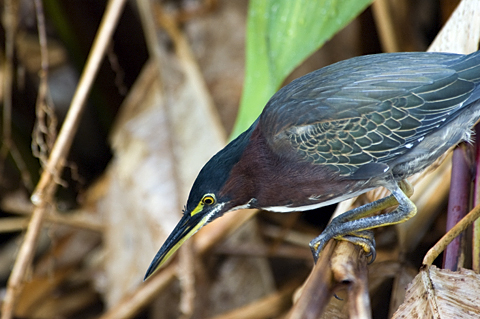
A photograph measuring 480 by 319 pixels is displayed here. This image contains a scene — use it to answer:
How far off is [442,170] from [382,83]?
62 centimetres

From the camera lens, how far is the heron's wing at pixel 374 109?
1.57 meters

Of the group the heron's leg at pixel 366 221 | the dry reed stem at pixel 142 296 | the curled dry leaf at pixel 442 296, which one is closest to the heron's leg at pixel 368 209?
the heron's leg at pixel 366 221

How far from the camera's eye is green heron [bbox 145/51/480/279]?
158 centimetres

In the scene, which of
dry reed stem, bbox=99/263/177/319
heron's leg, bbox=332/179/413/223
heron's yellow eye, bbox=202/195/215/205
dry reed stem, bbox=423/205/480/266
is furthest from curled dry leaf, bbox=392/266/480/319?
dry reed stem, bbox=99/263/177/319

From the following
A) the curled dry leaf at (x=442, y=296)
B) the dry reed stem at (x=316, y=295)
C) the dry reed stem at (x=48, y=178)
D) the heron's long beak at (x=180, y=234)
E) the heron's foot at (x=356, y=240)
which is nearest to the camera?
the dry reed stem at (x=316, y=295)

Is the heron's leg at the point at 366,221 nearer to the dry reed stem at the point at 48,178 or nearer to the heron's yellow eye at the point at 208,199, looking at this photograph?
the heron's yellow eye at the point at 208,199

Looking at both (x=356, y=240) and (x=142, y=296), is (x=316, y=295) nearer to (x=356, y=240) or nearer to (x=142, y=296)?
(x=356, y=240)

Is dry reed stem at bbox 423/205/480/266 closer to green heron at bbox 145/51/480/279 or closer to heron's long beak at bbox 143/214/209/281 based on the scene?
green heron at bbox 145/51/480/279

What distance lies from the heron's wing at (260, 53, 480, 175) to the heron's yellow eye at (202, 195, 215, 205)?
288 millimetres

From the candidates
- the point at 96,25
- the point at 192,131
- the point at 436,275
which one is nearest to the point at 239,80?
the point at 192,131

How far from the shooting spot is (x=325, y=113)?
Result: 5.19ft

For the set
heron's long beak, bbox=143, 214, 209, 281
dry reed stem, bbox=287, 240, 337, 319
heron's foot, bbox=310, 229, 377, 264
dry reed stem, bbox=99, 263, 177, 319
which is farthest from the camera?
dry reed stem, bbox=99, 263, 177, 319

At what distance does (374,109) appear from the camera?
1.57 meters

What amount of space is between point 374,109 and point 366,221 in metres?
0.35
